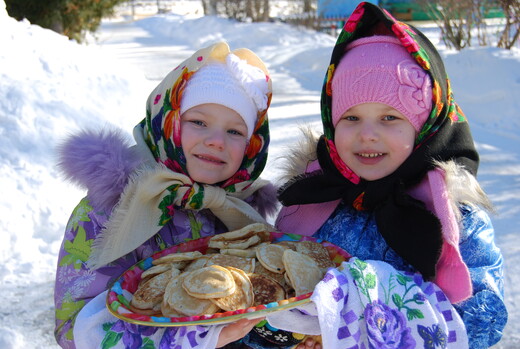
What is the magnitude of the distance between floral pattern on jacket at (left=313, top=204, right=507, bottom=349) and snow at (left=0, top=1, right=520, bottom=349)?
2.21 ft

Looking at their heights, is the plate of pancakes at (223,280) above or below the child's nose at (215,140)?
below

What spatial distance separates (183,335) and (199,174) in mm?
749

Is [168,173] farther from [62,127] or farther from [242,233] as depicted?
[62,127]

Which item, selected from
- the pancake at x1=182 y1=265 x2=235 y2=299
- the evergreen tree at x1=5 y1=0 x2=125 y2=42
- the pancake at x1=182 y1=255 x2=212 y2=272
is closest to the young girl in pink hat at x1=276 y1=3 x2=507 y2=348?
the pancake at x1=182 y1=265 x2=235 y2=299

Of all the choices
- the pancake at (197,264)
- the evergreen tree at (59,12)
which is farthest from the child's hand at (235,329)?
the evergreen tree at (59,12)

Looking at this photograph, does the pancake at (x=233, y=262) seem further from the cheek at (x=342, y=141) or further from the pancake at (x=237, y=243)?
the cheek at (x=342, y=141)

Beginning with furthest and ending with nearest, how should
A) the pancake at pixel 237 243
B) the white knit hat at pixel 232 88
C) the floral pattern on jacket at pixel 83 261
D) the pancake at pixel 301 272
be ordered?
the white knit hat at pixel 232 88
the floral pattern on jacket at pixel 83 261
the pancake at pixel 237 243
the pancake at pixel 301 272

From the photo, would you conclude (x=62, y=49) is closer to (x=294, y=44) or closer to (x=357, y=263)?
(x=357, y=263)

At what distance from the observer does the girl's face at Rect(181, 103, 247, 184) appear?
2.12 m

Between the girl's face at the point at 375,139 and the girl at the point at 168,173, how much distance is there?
43cm

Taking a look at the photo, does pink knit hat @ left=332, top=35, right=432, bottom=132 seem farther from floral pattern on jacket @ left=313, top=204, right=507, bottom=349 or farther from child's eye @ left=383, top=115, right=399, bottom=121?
floral pattern on jacket @ left=313, top=204, right=507, bottom=349

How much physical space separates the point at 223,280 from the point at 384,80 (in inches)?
34.0

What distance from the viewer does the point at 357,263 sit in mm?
1614

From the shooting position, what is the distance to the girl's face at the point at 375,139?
1.92 meters
